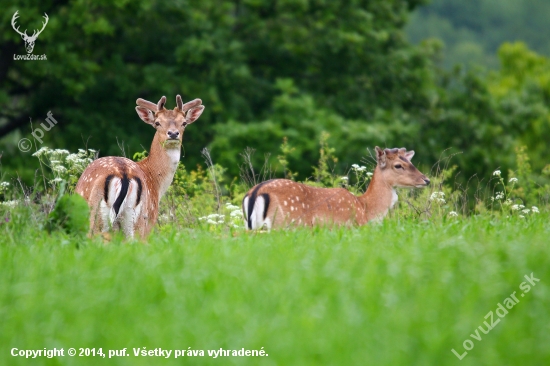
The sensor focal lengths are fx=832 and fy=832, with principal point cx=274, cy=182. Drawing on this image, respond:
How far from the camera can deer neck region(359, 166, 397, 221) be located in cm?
884

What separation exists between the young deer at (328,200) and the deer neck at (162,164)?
0.99 m

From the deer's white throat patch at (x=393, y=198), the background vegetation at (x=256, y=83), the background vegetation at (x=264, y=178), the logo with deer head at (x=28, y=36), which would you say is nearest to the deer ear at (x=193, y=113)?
the background vegetation at (x=264, y=178)

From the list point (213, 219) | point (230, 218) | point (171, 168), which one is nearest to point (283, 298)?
point (230, 218)

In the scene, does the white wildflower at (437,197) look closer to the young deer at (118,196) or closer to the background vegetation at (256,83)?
the young deer at (118,196)

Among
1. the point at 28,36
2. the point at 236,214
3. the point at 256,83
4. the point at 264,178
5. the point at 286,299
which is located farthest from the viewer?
the point at 256,83

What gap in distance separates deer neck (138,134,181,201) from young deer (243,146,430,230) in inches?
39.1

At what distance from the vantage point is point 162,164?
8.34 meters

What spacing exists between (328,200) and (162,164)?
1.70 meters

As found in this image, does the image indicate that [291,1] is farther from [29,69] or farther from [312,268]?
[312,268]

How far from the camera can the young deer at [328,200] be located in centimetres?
771

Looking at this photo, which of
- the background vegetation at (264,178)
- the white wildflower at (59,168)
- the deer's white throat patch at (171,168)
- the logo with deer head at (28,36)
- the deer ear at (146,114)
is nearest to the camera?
the background vegetation at (264,178)

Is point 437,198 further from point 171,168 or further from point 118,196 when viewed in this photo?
point 118,196

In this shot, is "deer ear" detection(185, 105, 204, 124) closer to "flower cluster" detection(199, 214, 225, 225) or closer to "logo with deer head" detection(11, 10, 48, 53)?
"flower cluster" detection(199, 214, 225, 225)

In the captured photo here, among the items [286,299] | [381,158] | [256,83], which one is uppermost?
[286,299]
